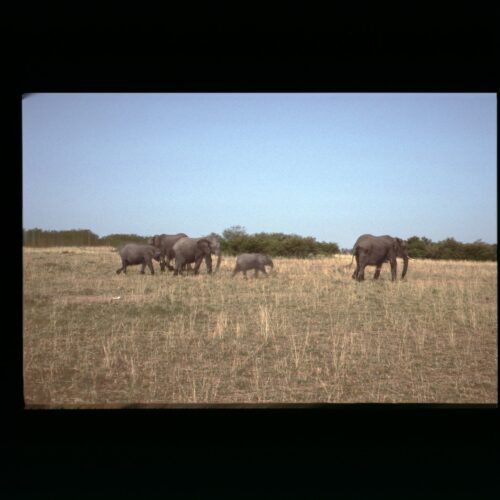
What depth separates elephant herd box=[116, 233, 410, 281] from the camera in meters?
10.8

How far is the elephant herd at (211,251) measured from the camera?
10.8 metres

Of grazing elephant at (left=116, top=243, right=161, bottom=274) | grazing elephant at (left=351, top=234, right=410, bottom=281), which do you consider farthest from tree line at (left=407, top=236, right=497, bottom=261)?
grazing elephant at (left=116, top=243, right=161, bottom=274)

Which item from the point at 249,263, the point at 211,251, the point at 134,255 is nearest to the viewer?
the point at 249,263

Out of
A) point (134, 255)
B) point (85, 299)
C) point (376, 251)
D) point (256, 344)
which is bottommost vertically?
point (256, 344)

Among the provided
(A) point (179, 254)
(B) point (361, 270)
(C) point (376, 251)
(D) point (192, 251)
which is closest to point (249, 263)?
(D) point (192, 251)

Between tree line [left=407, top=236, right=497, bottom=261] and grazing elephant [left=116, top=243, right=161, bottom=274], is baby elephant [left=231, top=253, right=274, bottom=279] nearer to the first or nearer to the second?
grazing elephant [left=116, top=243, right=161, bottom=274]

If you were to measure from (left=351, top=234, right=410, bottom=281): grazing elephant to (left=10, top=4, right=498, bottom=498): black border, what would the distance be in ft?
29.2
